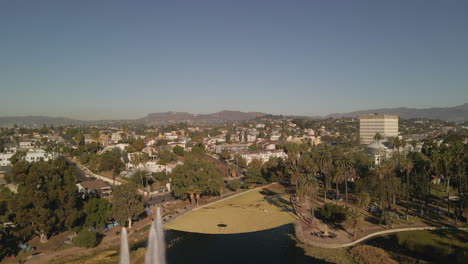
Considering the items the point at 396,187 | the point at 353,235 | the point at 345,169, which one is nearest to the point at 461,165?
the point at 396,187

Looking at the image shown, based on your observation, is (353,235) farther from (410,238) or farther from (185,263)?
(185,263)

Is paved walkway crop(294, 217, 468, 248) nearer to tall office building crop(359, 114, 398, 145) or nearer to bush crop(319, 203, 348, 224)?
bush crop(319, 203, 348, 224)

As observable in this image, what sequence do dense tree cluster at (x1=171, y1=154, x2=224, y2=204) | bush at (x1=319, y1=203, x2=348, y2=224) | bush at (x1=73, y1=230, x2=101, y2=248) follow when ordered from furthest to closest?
dense tree cluster at (x1=171, y1=154, x2=224, y2=204) → bush at (x1=319, y1=203, x2=348, y2=224) → bush at (x1=73, y1=230, x2=101, y2=248)

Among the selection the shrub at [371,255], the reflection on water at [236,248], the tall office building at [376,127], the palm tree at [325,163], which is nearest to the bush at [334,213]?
the reflection on water at [236,248]

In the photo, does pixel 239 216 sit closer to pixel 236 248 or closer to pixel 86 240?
pixel 236 248

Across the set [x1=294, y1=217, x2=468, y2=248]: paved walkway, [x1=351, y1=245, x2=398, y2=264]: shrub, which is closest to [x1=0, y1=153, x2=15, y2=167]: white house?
[x1=294, y1=217, x2=468, y2=248]: paved walkway
